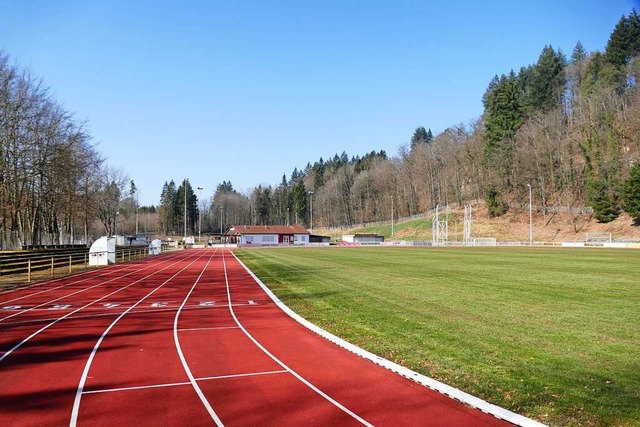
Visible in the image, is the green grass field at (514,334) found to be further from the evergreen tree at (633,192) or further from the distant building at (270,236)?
the distant building at (270,236)

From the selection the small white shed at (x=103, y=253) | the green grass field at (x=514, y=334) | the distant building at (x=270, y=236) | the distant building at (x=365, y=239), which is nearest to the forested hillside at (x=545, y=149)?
the distant building at (x=365, y=239)

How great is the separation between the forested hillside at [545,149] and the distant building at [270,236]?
96.0ft

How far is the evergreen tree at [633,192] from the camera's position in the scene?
199ft

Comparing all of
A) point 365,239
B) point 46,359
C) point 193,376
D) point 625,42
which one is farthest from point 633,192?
point 46,359

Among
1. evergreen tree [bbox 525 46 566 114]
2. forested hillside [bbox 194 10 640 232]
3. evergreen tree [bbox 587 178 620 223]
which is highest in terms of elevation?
evergreen tree [bbox 525 46 566 114]

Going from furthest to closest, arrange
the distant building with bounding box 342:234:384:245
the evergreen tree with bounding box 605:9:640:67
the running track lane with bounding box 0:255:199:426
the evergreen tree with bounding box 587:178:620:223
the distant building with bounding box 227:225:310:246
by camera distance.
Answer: the distant building with bounding box 227:225:310:246
the distant building with bounding box 342:234:384:245
the evergreen tree with bounding box 605:9:640:67
the evergreen tree with bounding box 587:178:620:223
the running track lane with bounding box 0:255:199:426

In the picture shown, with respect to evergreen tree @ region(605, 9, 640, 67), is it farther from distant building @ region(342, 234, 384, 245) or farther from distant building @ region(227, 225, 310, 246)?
distant building @ region(227, 225, 310, 246)

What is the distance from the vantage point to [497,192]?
3332 inches

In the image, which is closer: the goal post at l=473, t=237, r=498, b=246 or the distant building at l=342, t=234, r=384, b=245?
the goal post at l=473, t=237, r=498, b=246

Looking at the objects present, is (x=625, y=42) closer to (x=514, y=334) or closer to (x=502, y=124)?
(x=502, y=124)

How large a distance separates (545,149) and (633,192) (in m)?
19.9

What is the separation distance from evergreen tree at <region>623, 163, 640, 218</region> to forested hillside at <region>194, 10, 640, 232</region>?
0.14 metres

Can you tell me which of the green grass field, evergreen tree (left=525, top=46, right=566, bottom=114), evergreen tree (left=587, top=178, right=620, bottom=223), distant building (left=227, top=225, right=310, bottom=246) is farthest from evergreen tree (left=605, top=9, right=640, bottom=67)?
the green grass field

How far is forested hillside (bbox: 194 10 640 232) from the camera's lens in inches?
2788
